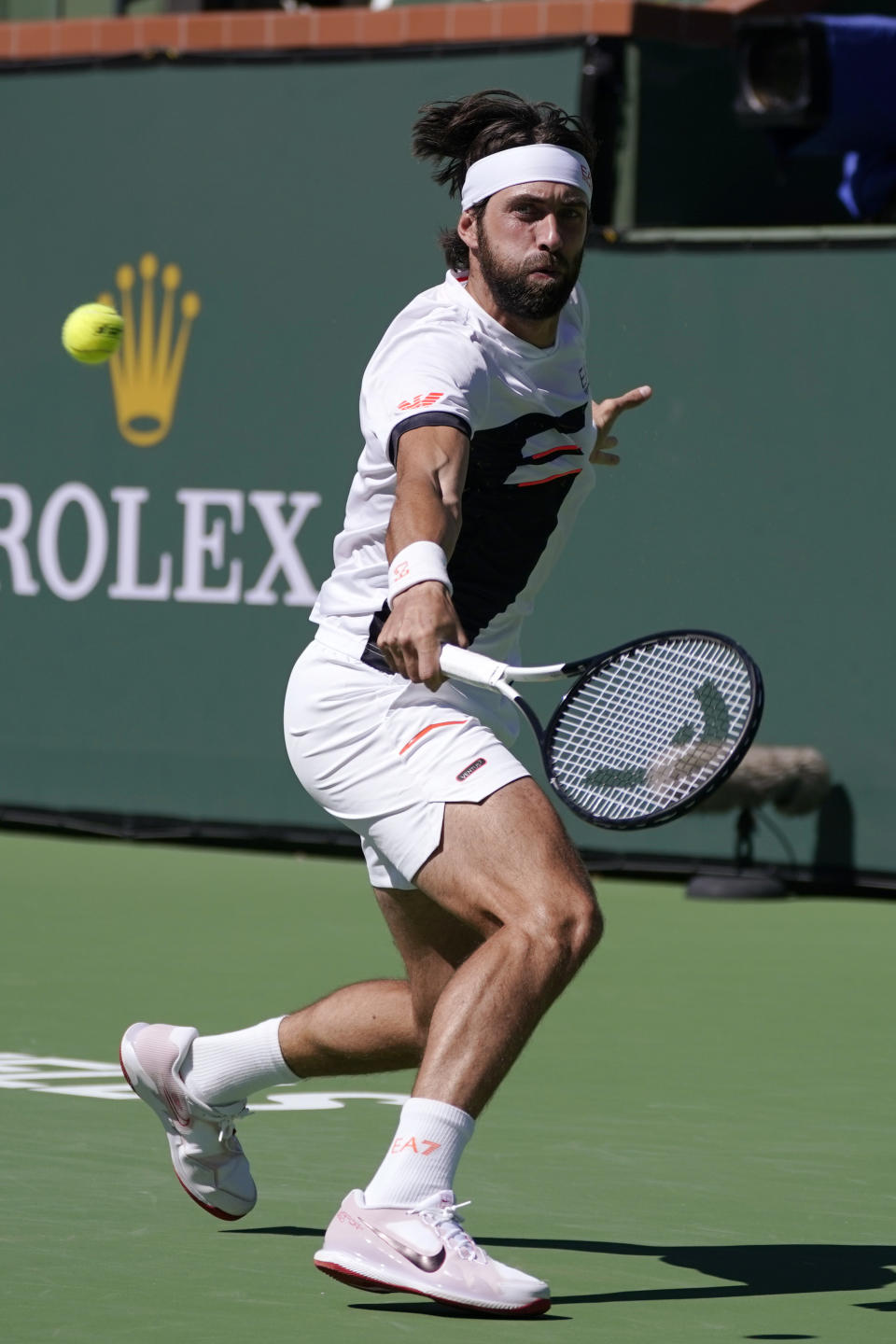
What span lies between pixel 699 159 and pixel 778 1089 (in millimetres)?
5254

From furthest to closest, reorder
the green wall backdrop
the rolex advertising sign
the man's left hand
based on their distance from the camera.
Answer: the rolex advertising sign, the green wall backdrop, the man's left hand

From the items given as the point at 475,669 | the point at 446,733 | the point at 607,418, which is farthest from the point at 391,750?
the point at 607,418

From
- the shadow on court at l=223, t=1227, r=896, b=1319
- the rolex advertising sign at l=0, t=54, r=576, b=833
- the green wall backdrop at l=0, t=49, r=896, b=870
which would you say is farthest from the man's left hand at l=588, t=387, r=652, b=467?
the rolex advertising sign at l=0, t=54, r=576, b=833

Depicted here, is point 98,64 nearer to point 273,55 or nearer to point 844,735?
point 273,55

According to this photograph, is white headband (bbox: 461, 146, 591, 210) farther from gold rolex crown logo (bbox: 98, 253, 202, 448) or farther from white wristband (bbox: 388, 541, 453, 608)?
gold rolex crown logo (bbox: 98, 253, 202, 448)

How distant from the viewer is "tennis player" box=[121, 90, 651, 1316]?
407 cm

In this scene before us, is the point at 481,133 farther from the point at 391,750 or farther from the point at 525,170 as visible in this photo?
the point at 391,750

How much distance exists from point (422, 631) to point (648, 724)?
2.05 feet

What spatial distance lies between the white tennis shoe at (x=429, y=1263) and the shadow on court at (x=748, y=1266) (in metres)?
0.13

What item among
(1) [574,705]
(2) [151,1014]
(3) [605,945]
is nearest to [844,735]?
(3) [605,945]

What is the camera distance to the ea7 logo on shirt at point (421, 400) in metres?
4.27

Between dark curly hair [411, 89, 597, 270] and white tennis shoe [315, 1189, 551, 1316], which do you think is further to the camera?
dark curly hair [411, 89, 597, 270]

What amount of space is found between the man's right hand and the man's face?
25.7 inches

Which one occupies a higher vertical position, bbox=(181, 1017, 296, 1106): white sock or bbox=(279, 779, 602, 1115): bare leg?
bbox=(279, 779, 602, 1115): bare leg
